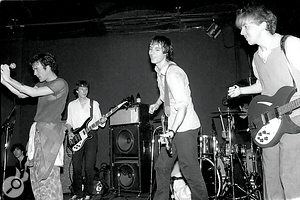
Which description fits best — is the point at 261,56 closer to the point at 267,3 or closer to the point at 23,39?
the point at 267,3

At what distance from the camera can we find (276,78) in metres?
2.40

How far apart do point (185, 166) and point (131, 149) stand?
2556 mm

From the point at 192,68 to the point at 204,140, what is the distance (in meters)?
2.24

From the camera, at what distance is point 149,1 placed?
679 centimetres

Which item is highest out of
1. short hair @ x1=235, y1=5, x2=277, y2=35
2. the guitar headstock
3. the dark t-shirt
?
short hair @ x1=235, y1=5, x2=277, y2=35

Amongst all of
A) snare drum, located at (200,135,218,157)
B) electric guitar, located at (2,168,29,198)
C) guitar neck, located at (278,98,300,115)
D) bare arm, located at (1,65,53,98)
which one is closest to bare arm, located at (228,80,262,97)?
guitar neck, located at (278,98,300,115)

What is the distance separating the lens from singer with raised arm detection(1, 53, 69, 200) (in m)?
2.99

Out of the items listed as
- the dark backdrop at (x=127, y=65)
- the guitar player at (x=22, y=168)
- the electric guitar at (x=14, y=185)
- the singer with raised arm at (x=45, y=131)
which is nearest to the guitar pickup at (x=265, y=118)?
Result: the singer with raised arm at (x=45, y=131)

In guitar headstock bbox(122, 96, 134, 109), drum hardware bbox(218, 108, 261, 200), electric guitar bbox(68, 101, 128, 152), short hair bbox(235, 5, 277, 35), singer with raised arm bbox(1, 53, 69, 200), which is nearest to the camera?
short hair bbox(235, 5, 277, 35)

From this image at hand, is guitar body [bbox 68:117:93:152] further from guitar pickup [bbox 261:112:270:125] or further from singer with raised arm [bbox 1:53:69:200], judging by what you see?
guitar pickup [bbox 261:112:270:125]

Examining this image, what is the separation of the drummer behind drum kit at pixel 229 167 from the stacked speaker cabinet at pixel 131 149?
97 centimetres

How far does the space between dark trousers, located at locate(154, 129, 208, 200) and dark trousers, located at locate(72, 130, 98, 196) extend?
105 inches

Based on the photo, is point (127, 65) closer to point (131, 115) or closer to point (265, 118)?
point (131, 115)

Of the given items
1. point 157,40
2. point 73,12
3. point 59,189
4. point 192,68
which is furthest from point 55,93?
point 192,68
